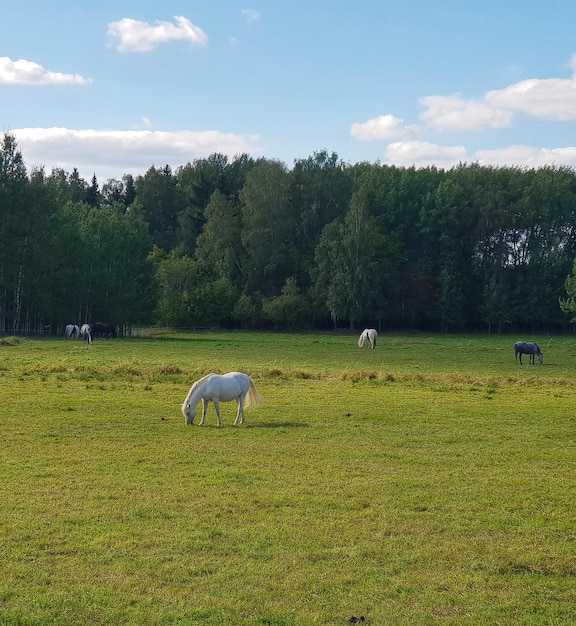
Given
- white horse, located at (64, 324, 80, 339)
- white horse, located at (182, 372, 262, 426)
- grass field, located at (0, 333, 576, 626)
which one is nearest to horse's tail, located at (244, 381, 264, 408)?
white horse, located at (182, 372, 262, 426)

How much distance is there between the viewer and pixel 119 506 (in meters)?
10.1

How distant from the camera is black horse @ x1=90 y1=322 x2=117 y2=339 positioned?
211 ft

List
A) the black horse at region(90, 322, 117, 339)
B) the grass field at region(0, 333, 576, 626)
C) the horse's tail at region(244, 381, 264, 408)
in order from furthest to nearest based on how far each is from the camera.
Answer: the black horse at region(90, 322, 117, 339) < the horse's tail at region(244, 381, 264, 408) < the grass field at region(0, 333, 576, 626)

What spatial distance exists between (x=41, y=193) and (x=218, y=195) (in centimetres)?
2889

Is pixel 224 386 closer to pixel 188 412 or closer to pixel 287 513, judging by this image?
pixel 188 412

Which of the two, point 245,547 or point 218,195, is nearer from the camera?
point 245,547

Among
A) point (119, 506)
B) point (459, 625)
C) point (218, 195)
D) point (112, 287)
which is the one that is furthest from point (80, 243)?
point (459, 625)

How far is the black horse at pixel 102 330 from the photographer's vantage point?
6444 cm

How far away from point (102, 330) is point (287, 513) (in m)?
57.2

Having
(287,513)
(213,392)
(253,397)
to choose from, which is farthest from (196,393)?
(287,513)

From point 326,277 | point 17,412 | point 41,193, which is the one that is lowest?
point 17,412

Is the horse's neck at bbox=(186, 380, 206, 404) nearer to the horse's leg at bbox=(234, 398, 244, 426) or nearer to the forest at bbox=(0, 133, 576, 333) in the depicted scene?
the horse's leg at bbox=(234, 398, 244, 426)

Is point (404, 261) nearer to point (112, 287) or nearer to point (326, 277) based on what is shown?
point (326, 277)

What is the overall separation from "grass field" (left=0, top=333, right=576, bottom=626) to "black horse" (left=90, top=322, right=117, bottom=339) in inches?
1728
